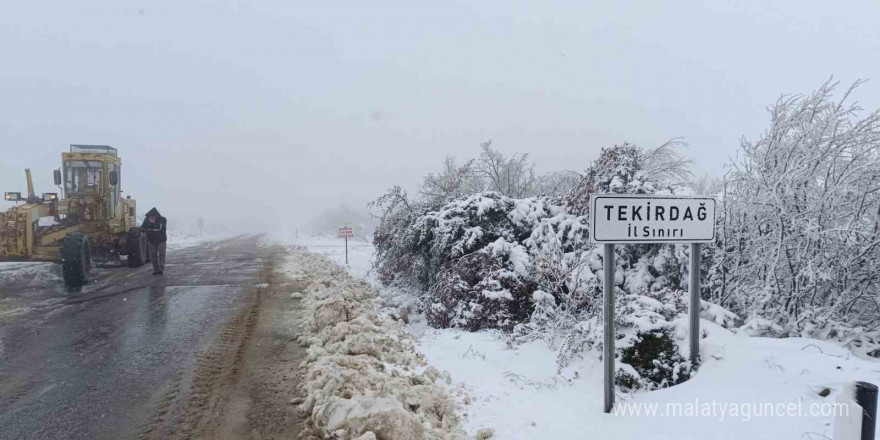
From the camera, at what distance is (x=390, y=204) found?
42.0 feet

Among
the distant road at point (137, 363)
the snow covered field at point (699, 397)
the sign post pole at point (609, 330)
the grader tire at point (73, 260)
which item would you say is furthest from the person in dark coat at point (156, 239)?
the sign post pole at point (609, 330)

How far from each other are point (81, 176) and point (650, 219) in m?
16.9

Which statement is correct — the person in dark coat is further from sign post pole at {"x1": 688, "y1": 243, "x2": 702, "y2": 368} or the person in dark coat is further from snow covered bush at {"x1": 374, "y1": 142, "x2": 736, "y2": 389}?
sign post pole at {"x1": 688, "y1": 243, "x2": 702, "y2": 368}

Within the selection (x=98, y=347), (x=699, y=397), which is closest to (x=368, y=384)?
(x=699, y=397)

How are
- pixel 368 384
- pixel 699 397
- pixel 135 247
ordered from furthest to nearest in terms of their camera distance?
pixel 135 247
pixel 368 384
pixel 699 397

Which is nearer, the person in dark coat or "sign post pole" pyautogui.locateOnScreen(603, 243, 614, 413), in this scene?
"sign post pole" pyautogui.locateOnScreen(603, 243, 614, 413)

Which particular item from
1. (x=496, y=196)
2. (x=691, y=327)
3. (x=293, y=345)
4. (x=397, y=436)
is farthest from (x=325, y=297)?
(x=691, y=327)

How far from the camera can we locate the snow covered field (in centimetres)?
340

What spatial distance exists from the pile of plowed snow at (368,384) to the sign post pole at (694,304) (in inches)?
98.2

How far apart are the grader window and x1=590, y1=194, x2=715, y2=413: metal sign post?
15998 mm

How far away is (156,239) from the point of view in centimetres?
1373

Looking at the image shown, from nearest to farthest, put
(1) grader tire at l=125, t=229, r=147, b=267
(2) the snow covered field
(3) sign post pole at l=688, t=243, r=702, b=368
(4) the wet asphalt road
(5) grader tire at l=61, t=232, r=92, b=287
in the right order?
(2) the snow covered field < (4) the wet asphalt road < (3) sign post pole at l=688, t=243, r=702, b=368 < (5) grader tire at l=61, t=232, r=92, b=287 < (1) grader tire at l=125, t=229, r=147, b=267

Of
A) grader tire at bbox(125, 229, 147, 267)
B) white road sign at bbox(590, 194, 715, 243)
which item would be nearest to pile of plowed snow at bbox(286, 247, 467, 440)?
white road sign at bbox(590, 194, 715, 243)

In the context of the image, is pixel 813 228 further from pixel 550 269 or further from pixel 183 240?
pixel 183 240
